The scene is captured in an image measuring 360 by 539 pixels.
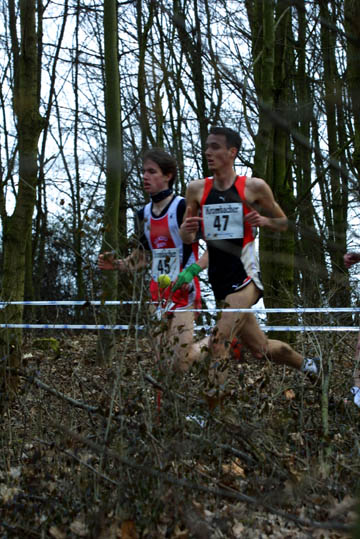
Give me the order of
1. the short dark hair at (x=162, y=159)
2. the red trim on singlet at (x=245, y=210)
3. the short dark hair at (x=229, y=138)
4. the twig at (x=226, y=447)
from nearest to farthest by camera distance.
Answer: the twig at (x=226, y=447)
the red trim on singlet at (x=245, y=210)
the short dark hair at (x=229, y=138)
the short dark hair at (x=162, y=159)

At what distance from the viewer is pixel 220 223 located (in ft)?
18.8

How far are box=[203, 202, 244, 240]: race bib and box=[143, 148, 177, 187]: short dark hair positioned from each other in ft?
2.12

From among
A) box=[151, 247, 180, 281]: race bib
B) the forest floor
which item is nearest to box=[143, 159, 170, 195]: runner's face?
box=[151, 247, 180, 281]: race bib

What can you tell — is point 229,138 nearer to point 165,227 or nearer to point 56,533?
point 165,227

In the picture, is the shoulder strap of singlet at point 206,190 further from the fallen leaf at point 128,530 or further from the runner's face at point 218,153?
the fallen leaf at point 128,530

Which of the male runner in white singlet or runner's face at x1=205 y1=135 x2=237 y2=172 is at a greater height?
runner's face at x1=205 y1=135 x2=237 y2=172

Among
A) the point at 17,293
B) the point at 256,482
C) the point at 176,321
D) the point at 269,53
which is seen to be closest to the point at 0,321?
the point at 17,293

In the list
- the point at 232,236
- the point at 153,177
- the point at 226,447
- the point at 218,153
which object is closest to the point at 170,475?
the point at 226,447

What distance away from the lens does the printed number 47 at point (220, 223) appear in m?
5.70

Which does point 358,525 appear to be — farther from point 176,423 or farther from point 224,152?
point 224,152

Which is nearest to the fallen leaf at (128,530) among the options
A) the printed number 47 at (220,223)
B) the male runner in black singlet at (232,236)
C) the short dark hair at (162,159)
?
the male runner in black singlet at (232,236)

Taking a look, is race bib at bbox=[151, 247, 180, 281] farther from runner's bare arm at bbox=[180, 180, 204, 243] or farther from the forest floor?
the forest floor

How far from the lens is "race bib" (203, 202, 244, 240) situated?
18.6ft

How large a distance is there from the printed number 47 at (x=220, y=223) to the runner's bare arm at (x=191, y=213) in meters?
0.17
